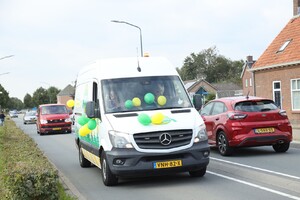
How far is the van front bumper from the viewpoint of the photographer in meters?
8.19

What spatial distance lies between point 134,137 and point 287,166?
160 inches

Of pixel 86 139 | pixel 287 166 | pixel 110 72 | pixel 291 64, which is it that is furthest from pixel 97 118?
pixel 291 64

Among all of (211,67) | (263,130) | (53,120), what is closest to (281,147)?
(263,130)

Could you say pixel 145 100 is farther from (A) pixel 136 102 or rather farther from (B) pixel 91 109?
(B) pixel 91 109

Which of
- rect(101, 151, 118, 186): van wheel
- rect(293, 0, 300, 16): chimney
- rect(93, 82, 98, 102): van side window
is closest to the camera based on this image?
rect(101, 151, 118, 186): van wheel

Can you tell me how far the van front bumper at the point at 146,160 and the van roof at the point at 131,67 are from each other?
1.86 meters

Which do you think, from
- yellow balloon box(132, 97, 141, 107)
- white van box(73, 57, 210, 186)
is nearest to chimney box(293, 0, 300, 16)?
white van box(73, 57, 210, 186)

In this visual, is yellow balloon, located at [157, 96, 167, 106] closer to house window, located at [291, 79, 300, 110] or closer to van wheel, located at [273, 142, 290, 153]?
van wheel, located at [273, 142, 290, 153]

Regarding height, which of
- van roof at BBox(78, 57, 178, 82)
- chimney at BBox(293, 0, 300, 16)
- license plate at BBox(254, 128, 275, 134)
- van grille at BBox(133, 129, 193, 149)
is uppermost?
chimney at BBox(293, 0, 300, 16)

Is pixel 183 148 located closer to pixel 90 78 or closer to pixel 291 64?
pixel 90 78

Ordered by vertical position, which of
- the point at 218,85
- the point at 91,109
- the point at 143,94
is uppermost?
the point at 218,85

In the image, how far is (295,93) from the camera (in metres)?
27.7

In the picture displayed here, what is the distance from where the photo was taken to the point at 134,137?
816 cm

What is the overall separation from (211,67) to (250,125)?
115 m
